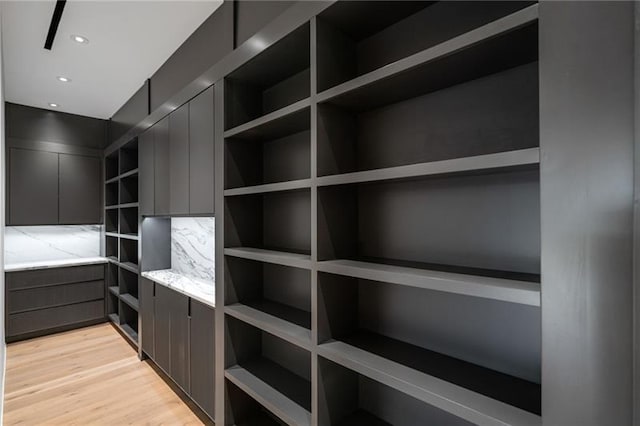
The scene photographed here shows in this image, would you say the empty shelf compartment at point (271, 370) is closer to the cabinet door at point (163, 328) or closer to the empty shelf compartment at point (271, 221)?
the empty shelf compartment at point (271, 221)

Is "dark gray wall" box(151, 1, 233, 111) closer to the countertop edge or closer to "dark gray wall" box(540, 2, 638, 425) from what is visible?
the countertop edge

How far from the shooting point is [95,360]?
3457mm

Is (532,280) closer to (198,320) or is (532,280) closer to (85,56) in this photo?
(198,320)

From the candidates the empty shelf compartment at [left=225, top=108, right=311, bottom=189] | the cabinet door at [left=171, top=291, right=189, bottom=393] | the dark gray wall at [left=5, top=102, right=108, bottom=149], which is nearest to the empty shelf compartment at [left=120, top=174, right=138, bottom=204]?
the dark gray wall at [left=5, top=102, right=108, bottom=149]

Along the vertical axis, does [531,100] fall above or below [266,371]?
above

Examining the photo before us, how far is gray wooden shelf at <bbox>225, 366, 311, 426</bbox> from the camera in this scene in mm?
1590

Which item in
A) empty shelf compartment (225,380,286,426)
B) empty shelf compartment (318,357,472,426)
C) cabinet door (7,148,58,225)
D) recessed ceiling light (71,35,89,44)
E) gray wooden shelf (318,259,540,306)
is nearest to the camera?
gray wooden shelf (318,259,540,306)

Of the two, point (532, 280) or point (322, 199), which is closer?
point (532, 280)

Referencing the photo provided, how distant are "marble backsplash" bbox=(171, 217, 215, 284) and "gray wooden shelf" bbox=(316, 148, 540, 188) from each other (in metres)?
2.00

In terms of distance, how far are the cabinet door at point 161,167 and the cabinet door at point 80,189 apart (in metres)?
2.43

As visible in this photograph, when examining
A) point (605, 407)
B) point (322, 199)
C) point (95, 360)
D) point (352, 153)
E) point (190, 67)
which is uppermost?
point (190, 67)

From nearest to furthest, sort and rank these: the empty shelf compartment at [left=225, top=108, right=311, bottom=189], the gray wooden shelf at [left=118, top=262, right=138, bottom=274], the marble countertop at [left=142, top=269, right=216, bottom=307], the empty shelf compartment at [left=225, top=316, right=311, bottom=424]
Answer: the empty shelf compartment at [left=225, top=316, right=311, bottom=424] → the empty shelf compartment at [left=225, top=108, right=311, bottom=189] → the marble countertop at [left=142, top=269, right=216, bottom=307] → the gray wooden shelf at [left=118, top=262, right=138, bottom=274]

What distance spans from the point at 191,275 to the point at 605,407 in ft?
10.3

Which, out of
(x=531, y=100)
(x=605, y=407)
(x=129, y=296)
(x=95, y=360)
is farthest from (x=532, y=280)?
(x=129, y=296)
